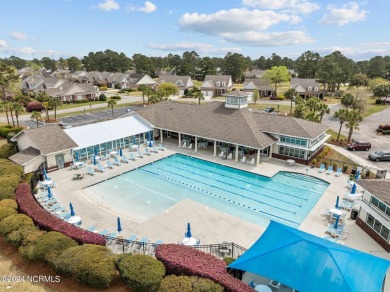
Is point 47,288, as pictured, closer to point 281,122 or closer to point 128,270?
point 128,270

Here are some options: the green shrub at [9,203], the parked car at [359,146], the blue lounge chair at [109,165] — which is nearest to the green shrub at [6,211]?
the green shrub at [9,203]

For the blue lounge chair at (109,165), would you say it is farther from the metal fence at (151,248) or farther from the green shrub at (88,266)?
the green shrub at (88,266)

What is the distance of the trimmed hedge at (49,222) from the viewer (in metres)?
15.8

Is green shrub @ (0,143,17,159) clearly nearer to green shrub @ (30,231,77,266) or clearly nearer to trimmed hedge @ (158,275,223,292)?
green shrub @ (30,231,77,266)

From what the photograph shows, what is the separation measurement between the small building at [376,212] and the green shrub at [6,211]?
24.3 m

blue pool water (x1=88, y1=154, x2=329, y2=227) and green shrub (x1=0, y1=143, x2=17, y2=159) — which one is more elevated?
green shrub (x1=0, y1=143, x2=17, y2=159)

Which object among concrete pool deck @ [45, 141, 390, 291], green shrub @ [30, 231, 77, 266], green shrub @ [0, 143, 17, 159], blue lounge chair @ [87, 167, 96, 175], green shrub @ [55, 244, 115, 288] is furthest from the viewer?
green shrub @ [0, 143, 17, 159]

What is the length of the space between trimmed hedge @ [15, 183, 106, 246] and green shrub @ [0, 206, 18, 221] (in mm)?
648

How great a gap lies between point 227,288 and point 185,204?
37.1ft

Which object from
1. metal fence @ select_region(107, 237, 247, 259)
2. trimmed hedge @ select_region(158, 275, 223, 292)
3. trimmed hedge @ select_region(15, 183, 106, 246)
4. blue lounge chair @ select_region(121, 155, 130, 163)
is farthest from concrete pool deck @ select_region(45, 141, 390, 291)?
trimmed hedge @ select_region(158, 275, 223, 292)

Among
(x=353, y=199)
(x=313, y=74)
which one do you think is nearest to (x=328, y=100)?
(x=313, y=74)

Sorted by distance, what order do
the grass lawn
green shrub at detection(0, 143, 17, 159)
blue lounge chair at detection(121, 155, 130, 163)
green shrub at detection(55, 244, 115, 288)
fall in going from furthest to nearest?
1. the grass lawn
2. blue lounge chair at detection(121, 155, 130, 163)
3. green shrub at detection(0, 143, 17, 159)
4. green shrub at detection(55, 244, 115, 288)

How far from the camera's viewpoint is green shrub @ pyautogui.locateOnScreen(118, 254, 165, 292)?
41.3 feet

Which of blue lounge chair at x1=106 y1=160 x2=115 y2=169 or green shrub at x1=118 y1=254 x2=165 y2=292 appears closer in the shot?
green shrub at x1=118 y1=254 x2=165 y2=292
